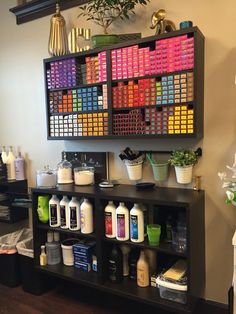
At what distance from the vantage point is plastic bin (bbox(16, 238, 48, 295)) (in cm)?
227

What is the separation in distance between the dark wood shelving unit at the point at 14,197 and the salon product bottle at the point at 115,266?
1007 mm

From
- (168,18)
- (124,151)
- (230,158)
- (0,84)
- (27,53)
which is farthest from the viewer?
(0,84)

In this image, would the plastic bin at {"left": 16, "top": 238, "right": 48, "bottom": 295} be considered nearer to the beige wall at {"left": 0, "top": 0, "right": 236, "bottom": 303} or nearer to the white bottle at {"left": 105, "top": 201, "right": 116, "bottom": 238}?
the white bottle at {"left": 105, "top": 201, "right": 116, "bottom": 238}

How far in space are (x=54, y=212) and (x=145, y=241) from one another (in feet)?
2.38

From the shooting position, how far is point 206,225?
6.24 ft

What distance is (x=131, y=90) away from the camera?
1.87 metres

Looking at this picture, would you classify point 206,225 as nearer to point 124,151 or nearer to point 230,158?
point 230,158

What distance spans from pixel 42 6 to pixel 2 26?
560 mm

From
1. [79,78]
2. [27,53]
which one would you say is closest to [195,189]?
[79,78]

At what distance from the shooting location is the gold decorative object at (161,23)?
181 cm

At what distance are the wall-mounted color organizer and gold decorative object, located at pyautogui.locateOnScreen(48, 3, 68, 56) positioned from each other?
0.10m

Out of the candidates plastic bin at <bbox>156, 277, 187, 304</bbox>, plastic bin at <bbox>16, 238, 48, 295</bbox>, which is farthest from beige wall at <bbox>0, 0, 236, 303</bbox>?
plastic bin at <bbox>16, 238, 48, 295</bbox>

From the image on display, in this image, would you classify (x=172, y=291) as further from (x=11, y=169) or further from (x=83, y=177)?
(x=11, y=169)

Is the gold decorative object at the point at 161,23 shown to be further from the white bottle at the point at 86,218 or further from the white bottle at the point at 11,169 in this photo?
the white bottle at the point at 11,169
